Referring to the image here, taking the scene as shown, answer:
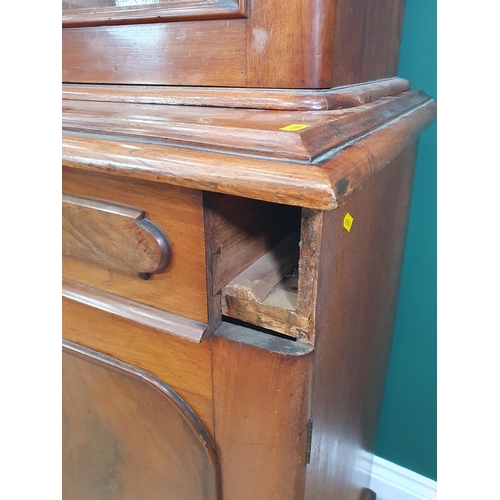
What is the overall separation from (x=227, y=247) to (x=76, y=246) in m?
0.17

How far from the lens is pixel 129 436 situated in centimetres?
60

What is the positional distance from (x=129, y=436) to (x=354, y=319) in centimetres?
32

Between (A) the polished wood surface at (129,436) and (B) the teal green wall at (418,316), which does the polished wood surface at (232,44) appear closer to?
(B) the teal green wall at (418,316)

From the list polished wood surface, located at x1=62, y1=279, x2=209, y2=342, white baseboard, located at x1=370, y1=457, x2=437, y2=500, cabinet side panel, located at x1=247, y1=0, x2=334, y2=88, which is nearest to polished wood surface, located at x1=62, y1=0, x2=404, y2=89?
cabinet side panel, located at x1=247, y1=0, x2=334, y2=88

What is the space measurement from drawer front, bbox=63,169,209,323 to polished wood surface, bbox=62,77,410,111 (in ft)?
0.42

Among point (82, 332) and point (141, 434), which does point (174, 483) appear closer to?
point (141, 434)

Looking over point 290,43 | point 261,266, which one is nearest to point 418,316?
point 261,266

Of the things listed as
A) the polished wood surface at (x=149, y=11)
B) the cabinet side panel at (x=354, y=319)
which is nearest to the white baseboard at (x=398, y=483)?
the cabinet side panel at (x=354, y=319)

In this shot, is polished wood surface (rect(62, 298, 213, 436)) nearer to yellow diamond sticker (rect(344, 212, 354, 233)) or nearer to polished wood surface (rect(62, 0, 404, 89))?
yellow diamond sticker (rect(344, 212, 354, 233))

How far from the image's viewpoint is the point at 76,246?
51cm

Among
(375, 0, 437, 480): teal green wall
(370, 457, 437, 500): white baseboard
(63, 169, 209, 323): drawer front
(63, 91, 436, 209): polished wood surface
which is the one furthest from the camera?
(370, 457, 437, 500): white baseboard

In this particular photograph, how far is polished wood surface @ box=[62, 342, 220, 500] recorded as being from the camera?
1.75 ft

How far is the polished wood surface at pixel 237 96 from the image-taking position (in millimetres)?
474

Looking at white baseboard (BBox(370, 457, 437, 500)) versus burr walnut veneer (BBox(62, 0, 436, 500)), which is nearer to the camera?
burr walnut veneer (BBox(62, 0, 436, 500))
